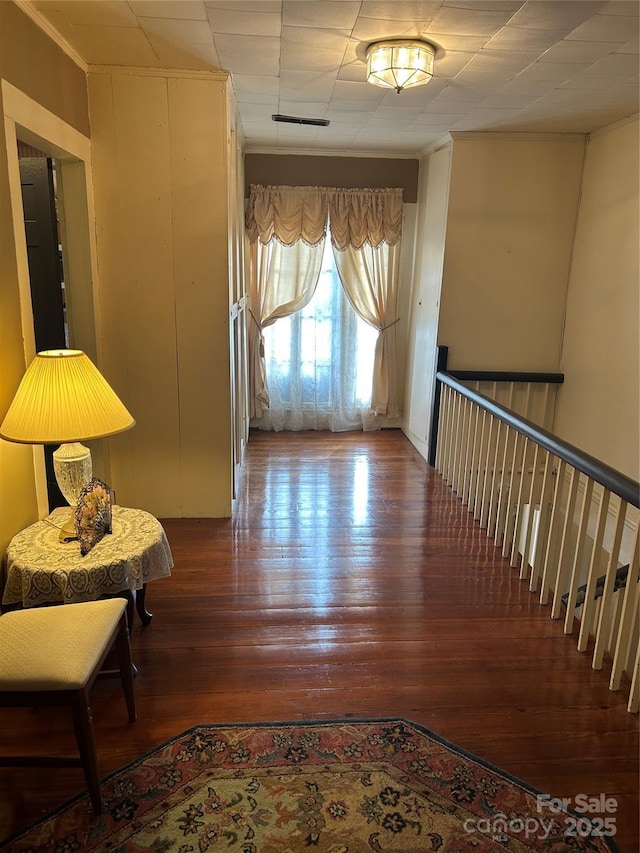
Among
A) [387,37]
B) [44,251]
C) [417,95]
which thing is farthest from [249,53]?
[44,251]

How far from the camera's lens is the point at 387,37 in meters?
2.43

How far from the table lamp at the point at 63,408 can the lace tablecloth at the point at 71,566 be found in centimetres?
20

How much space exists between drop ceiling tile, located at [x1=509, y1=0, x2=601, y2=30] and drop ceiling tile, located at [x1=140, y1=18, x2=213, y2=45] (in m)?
1.23

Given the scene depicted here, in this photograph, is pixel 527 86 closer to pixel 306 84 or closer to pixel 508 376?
pixel 306 84

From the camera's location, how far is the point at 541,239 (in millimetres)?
4328

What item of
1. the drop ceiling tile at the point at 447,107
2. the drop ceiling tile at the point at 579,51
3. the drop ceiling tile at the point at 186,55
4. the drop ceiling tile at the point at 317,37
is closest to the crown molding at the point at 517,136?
the drop ceiling tile at the point at 447,107

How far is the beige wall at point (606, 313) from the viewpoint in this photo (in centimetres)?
361

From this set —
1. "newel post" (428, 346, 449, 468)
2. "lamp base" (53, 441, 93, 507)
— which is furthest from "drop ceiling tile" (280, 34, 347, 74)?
"newel post" (428, 346, 449, 468)

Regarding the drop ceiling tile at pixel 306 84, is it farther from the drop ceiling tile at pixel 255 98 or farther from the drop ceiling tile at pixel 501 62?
the drop ceiling tile at pixel 501 62

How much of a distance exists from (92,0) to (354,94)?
155 centimetres

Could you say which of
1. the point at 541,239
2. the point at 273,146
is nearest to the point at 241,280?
the point at 273,146

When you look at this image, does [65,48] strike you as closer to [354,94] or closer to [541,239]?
[354,94]

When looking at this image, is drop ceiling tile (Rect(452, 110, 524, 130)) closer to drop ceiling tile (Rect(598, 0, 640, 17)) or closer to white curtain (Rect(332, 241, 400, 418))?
white curtain (Rect(332, 241, 400, 418))

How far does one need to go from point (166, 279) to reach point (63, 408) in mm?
1432
